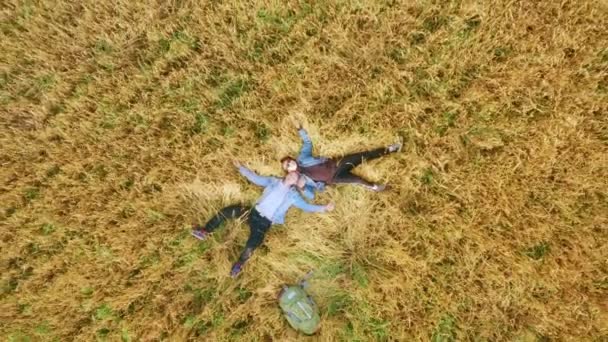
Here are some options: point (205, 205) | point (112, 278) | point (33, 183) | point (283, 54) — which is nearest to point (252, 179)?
point (205, 205)

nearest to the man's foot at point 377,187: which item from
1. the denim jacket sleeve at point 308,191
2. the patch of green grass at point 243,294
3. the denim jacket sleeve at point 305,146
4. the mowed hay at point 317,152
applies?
the mowed hay at point 317,152

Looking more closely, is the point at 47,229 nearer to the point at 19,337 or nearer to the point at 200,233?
the point at 19,337

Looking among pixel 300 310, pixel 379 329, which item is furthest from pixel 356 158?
pixel 379 329

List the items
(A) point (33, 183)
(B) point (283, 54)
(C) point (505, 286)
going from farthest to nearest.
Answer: (A) point (33, 183)
(B) point (283, 54)
(C) point (505, 286)

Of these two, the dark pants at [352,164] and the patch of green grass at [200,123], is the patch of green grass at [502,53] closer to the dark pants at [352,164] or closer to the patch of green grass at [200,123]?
the dark pants at [352,164]

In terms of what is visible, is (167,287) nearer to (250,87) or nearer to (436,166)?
(250,87)

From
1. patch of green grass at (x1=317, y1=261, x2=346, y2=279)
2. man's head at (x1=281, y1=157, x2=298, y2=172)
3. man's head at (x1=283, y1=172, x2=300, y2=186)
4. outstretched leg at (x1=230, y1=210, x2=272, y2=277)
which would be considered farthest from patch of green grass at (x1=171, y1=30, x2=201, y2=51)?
patch of green grass at (x1=317, y1=261, x2=346, y2=279)
